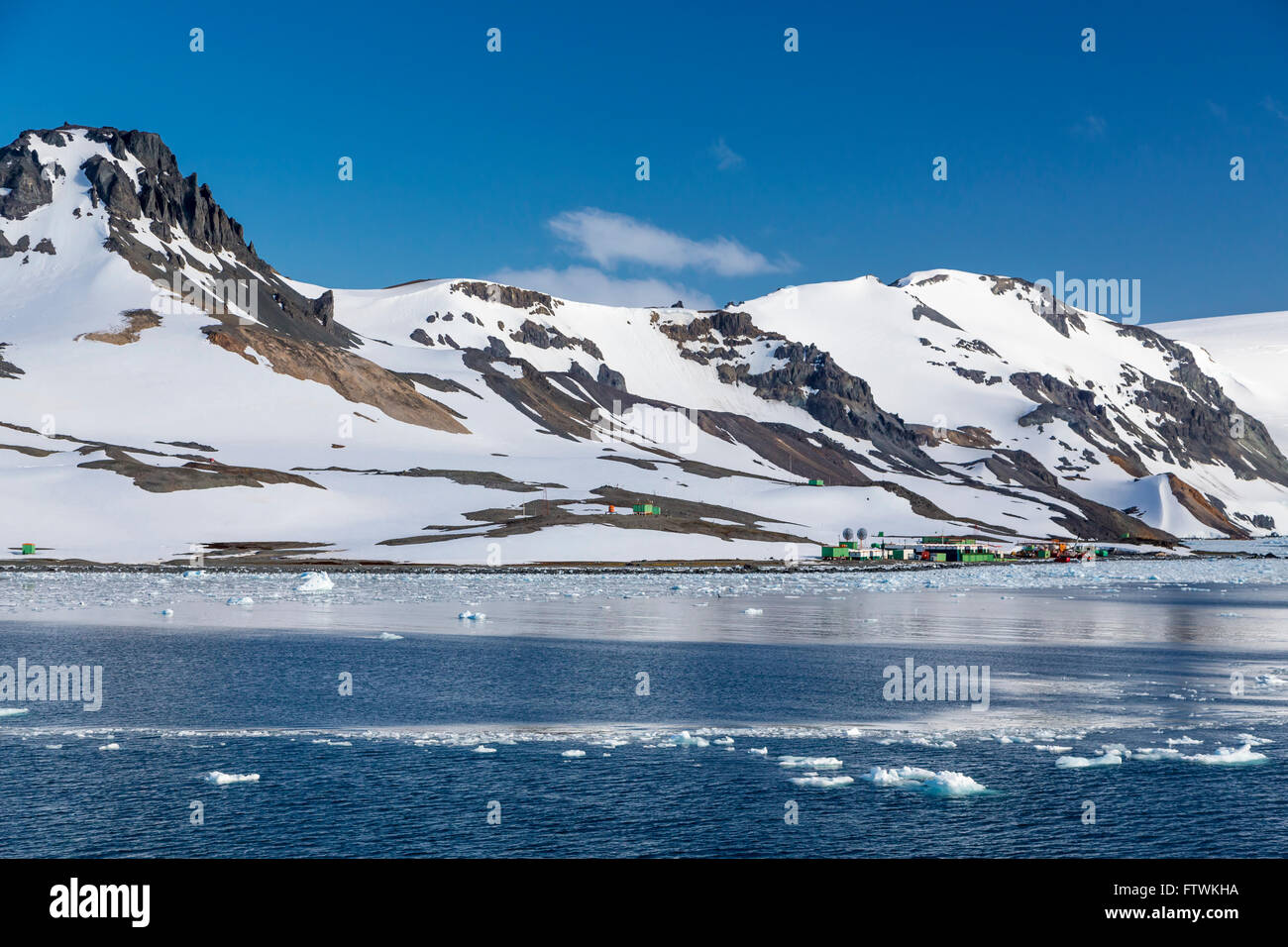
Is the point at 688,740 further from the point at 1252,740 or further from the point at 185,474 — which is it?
the point at 185,474

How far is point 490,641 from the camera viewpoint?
5881 cm

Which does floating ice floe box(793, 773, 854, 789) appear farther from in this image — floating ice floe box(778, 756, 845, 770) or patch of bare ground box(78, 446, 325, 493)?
patch of bare ground box(78, 446, 325, 493)

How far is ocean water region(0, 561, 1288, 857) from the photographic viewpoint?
24875 millimetres

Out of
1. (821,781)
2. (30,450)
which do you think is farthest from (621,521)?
(821,781)

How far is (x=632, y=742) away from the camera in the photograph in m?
33.6

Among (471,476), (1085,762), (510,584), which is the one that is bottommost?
(1085,762)

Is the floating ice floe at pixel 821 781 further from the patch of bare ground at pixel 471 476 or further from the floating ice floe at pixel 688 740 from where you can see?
the patch of bare ground at pixel 471 476

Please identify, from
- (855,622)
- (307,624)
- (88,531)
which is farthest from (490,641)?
(88,531)

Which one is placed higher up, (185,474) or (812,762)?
(185,474)

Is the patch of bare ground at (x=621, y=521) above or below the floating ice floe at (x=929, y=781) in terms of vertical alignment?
above

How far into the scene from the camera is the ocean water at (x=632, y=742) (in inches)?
979

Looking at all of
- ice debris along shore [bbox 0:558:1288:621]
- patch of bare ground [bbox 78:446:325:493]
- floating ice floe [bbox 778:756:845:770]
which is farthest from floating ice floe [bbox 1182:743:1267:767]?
patch of bare ground [bbox 78:446:325:493]

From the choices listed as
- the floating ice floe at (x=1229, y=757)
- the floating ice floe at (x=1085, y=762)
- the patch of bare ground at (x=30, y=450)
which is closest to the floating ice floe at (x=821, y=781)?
the floating ice floe at (x=1085, y=762)
